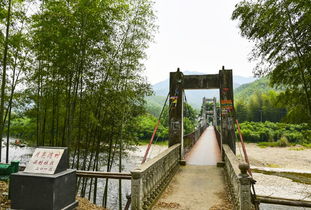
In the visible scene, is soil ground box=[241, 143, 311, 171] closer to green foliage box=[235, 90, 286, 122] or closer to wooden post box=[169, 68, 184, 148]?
green foliage box=[235, 90, 286, 122]

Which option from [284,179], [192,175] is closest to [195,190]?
[192,175]

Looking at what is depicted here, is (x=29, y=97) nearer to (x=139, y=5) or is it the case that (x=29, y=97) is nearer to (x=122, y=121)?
(x=122, y=121)

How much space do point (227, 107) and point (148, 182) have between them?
3.69m

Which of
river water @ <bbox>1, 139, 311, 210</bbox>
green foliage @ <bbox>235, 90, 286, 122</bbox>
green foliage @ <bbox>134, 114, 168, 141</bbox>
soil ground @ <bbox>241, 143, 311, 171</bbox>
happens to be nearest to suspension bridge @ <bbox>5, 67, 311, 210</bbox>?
green foliage @ <bbox>134, 114, 168, 141</bbox>

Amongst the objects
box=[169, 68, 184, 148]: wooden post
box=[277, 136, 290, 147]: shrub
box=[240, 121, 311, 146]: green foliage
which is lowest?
box=[277, 136, 290, 147]: shrub

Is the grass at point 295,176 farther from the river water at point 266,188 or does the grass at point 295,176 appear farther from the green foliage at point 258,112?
the green foliage at point 258,112

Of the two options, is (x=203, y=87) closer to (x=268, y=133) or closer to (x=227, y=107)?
(x=227, y=107)

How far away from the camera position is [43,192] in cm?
245

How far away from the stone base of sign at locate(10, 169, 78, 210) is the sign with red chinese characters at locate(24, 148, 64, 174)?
8cm

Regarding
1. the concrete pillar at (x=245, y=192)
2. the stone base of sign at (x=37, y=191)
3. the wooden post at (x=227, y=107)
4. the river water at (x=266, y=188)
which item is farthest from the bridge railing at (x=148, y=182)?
the river water at (x=266, y=188)

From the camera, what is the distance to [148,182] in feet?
10.1

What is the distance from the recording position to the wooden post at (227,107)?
591cm

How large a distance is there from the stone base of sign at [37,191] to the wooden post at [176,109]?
396cm

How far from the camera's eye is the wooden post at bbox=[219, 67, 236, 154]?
5910mm
